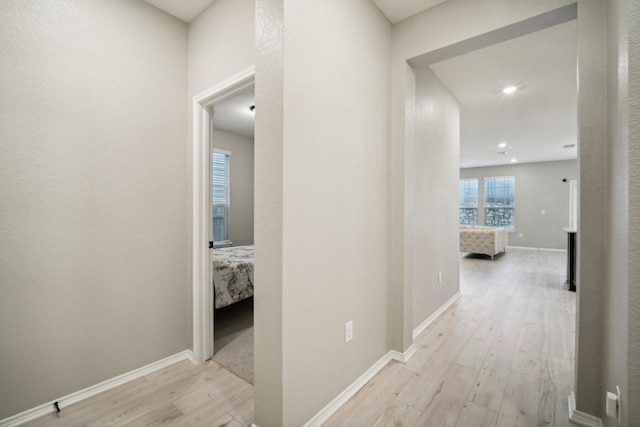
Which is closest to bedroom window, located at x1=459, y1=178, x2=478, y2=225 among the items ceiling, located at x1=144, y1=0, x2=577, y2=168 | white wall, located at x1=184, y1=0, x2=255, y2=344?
ceiling, located at x1=144, y1=0, x2=577, y2=168

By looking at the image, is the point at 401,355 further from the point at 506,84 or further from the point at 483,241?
the point at 483,241

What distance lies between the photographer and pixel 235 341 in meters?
2.52

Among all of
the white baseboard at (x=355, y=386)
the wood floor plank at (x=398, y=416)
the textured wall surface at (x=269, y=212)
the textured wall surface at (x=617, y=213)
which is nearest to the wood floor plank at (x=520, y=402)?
the textured wall surface at (x=617, y=213)

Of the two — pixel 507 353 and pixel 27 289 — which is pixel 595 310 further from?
pixel 27 289

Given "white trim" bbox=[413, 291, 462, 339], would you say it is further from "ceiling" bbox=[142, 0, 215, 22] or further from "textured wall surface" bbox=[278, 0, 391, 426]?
"ceiling" bbox=[142, 0, 215, 22]

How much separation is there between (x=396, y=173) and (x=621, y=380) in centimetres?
157

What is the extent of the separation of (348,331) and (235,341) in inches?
52.6

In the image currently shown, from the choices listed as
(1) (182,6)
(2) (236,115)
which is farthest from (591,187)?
(2) (236,115)

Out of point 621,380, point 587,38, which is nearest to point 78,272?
point 621,380

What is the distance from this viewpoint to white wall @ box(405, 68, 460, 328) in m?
2.57

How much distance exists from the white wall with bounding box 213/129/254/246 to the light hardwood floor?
12.1ft

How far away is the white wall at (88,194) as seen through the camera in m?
1.52

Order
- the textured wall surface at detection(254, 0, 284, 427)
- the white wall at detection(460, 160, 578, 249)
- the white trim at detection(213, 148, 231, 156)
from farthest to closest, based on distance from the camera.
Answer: the white wall at detection(460, 160, 578, 249) → the white trim at detection(213, 148, 231, 156) → the textured wall surface at detection(254, 0, 284, 427)

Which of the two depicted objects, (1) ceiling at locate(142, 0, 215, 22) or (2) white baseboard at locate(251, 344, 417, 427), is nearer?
(2) white baseboard at locate(251, 344, 417, 427)
